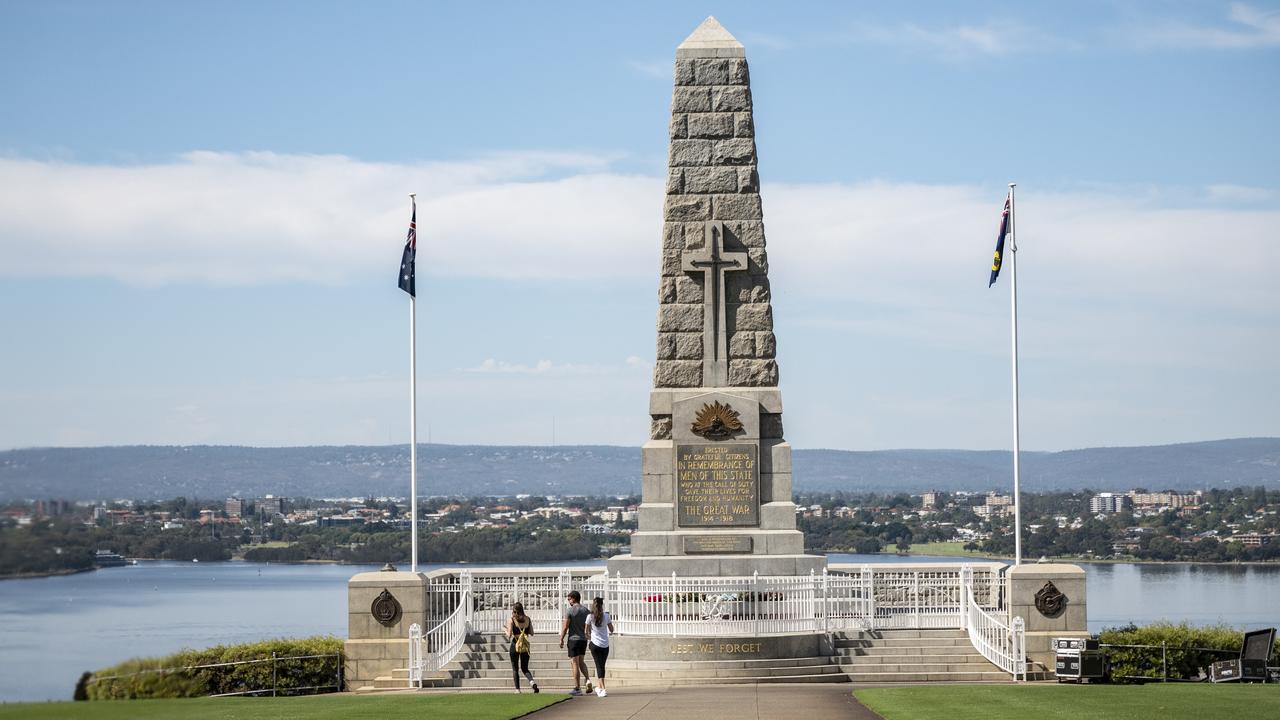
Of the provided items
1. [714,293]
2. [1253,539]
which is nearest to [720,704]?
[714,293]

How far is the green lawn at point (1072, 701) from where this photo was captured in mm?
17172

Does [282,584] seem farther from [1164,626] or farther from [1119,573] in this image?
[1164,626]

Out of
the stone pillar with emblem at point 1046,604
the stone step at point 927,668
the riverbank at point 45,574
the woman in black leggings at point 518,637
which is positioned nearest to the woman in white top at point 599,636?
the woman in black leggings at point 518,637

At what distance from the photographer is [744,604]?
23.9 m

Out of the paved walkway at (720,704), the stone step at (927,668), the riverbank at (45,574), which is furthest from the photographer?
the stone step at (927,668)

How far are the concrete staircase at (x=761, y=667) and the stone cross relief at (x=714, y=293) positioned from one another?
217 inches

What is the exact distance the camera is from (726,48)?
28922 mm

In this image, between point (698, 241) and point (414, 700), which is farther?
point (698, 241)

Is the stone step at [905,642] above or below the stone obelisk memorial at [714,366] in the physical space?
below

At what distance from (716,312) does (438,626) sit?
756cm

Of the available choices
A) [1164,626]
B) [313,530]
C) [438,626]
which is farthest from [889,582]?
[313,530]

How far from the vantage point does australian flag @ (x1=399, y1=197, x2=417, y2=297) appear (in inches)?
1136

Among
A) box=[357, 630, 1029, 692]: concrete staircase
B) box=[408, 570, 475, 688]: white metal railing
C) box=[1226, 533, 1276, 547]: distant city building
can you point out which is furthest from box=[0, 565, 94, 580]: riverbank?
box=[1226, 533, 1276, 547]: distant city building

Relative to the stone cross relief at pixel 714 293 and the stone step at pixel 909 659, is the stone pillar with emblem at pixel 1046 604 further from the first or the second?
the stone cross relief at pixel 714 293
